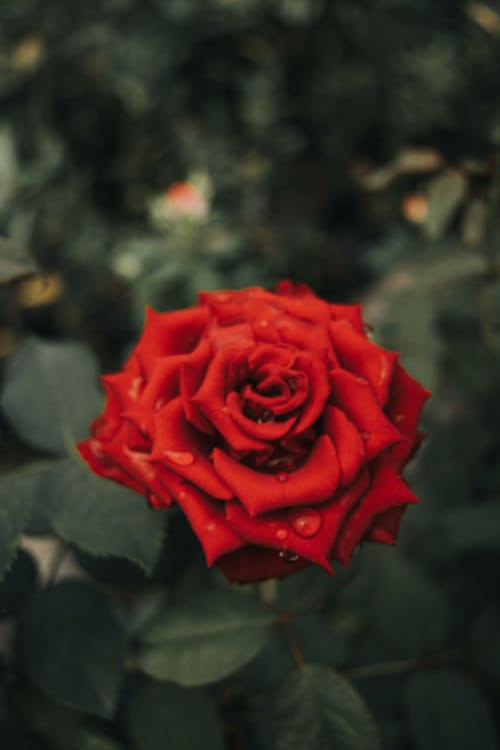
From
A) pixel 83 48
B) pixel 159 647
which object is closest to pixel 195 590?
pixel 159 647

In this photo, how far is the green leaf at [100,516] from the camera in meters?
0.52

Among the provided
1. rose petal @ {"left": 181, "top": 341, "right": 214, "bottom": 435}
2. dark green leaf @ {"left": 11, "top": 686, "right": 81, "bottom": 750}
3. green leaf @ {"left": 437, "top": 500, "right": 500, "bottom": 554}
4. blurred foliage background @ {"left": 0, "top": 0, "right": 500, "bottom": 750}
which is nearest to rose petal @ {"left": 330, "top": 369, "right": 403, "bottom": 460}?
rose petal @ {"left": 181, "top": 341, "right": 214, "bottom": 435}

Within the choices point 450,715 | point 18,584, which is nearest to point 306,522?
point 18,584

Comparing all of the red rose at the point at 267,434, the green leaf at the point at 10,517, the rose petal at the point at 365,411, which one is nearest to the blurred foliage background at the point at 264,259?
the green leaf at the point at 10,517

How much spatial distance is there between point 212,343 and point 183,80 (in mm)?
1909

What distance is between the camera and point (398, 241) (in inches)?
62.4

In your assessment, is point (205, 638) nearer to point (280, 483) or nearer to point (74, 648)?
point (74, 648)

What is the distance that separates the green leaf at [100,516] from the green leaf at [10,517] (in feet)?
0.08

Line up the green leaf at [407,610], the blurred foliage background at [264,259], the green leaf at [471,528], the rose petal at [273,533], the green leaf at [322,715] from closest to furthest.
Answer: the rose petal at [273,533] → the green leaf at [322,715] → the blurred foliage background at [264,259] → the green leaf at [407,610] → the green leaf at [471,528]

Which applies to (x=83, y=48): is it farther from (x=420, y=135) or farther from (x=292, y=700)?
(x=292, y=700)

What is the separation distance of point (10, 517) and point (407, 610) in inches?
20.9

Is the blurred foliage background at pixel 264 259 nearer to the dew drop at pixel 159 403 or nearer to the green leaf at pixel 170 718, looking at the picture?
the green leaf at pixel 170 718

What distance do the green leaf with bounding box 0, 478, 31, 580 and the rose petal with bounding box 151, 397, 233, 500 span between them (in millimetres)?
168

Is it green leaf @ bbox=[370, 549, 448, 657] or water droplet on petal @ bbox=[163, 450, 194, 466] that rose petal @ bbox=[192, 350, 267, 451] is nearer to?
water droplet on petal @ bbox=[163, 450, 194, 466]
